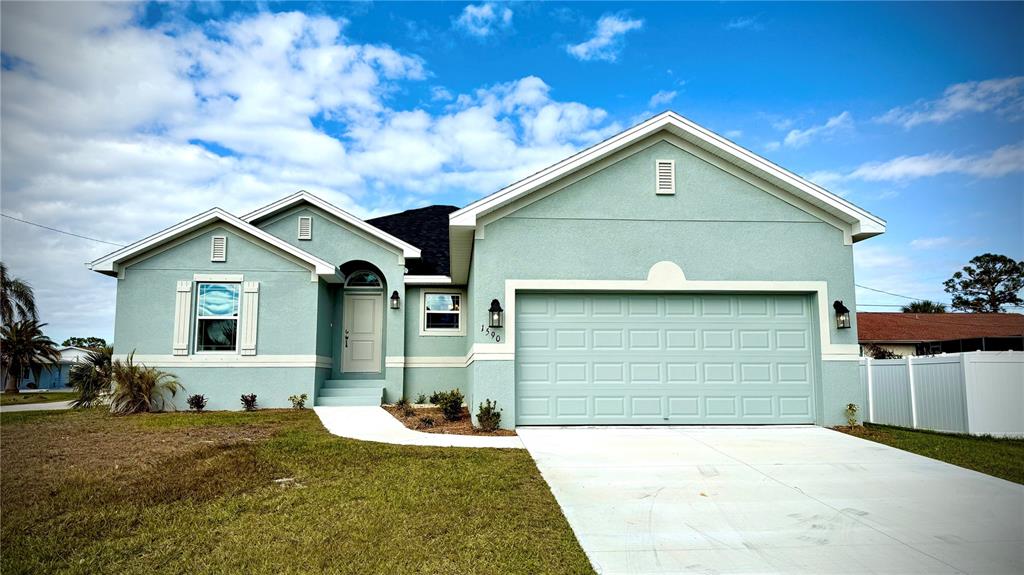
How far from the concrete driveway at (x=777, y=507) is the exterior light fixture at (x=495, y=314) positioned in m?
2.06

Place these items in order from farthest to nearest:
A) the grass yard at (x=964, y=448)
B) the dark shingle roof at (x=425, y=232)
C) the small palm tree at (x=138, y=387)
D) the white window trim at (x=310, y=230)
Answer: the dark shingle roof at (x=425, y=232) < the white window trim at (x=310, y=230) < the small palm tree at (x=138, y=387) < the grass yard at (x=964, y=448)

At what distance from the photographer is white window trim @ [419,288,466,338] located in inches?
641

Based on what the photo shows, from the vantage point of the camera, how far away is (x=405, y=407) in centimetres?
1465

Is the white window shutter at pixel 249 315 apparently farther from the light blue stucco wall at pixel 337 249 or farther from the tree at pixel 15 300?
the tree at pixel 15 300

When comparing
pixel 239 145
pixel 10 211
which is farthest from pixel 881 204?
pixel 10 211

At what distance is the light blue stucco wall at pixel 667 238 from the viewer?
10.8 m

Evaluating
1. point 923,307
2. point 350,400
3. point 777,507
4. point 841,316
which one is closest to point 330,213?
point 350,400

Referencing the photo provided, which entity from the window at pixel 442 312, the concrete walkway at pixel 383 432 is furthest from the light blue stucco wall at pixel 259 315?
the window at pixel 442 312

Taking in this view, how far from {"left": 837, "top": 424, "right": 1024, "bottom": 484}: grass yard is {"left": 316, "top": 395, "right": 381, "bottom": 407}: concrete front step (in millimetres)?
9873

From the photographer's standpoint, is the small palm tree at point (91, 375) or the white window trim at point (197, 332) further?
the small palm tree at point (91, 375)

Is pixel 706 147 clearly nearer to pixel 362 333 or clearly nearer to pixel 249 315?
pixel 362 333

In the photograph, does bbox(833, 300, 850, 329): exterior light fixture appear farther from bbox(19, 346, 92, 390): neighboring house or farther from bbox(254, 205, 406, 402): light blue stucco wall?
bbox(19, 346, 92, 390): neighboring house

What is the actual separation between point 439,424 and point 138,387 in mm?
7244

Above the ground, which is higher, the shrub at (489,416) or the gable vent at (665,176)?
the gable vent at (665,176)
